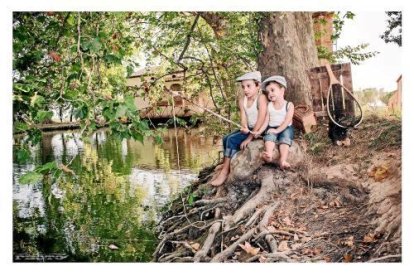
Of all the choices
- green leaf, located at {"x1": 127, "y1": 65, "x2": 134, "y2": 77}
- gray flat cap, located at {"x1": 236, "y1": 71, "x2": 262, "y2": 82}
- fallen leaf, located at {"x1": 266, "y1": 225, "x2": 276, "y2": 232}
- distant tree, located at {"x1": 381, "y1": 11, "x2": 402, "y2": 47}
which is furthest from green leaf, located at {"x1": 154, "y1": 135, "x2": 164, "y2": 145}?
distant tree, located at {"x1": 381, "y1": 11, "x2": 402, "y2": 47}

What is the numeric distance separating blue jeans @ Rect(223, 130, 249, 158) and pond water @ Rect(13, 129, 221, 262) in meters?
0.08

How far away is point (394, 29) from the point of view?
3.98 m

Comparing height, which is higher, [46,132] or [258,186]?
[46,132]

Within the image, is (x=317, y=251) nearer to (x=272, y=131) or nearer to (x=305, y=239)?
(x=305, y=239)

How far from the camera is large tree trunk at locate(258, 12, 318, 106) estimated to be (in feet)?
13.5

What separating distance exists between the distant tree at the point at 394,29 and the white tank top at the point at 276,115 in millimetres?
963

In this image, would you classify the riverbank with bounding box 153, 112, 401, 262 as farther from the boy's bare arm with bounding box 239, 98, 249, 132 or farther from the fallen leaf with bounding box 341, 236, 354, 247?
the boy's bare arm with bounding box 239, 98, 249, 132

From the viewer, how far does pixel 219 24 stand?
4.09 m

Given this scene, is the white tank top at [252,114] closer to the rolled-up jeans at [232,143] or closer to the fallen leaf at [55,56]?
the rolled-up jeans at [232,143]
